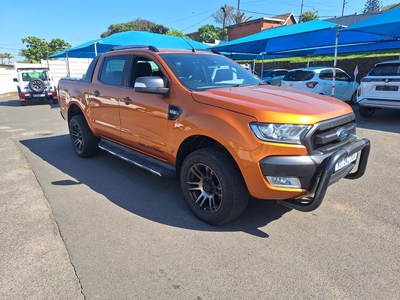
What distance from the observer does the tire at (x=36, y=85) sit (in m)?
15.6

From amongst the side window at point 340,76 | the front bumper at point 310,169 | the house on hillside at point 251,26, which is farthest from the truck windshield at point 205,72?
the house on hillside at point 251,26

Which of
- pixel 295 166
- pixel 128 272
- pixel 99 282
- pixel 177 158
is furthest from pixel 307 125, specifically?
pixel 99 282

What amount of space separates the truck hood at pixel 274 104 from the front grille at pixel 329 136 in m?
0.07

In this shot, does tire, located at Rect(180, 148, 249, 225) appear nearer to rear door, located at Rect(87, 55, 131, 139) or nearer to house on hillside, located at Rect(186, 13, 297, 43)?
rear door, located at Rect(87, 55, 131, 139)

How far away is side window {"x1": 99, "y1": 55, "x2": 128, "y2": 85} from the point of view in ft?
14.5

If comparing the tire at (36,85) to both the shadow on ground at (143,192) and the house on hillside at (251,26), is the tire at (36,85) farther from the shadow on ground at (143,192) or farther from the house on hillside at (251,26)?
the house on hillside at (251,26)

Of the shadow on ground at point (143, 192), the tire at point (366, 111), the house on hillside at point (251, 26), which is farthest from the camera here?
the house on hillside at point (251, 26)

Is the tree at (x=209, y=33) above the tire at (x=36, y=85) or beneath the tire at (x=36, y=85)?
above

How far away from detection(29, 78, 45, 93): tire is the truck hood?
15434 mm

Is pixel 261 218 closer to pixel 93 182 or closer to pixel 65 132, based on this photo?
pixel 93 182

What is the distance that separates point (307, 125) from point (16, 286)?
279cm

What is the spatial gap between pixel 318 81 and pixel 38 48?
51127mm

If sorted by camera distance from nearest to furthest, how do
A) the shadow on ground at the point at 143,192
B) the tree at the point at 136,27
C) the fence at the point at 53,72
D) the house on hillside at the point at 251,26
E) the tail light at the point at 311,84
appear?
the shadow on ground at the point at 143,192 → the tail light at the point at 311,84 → the fence at the point at 53,72 → the house on hillside at the point at 251,26 → the tree at the point at 136,27

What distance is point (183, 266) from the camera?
254 cm
